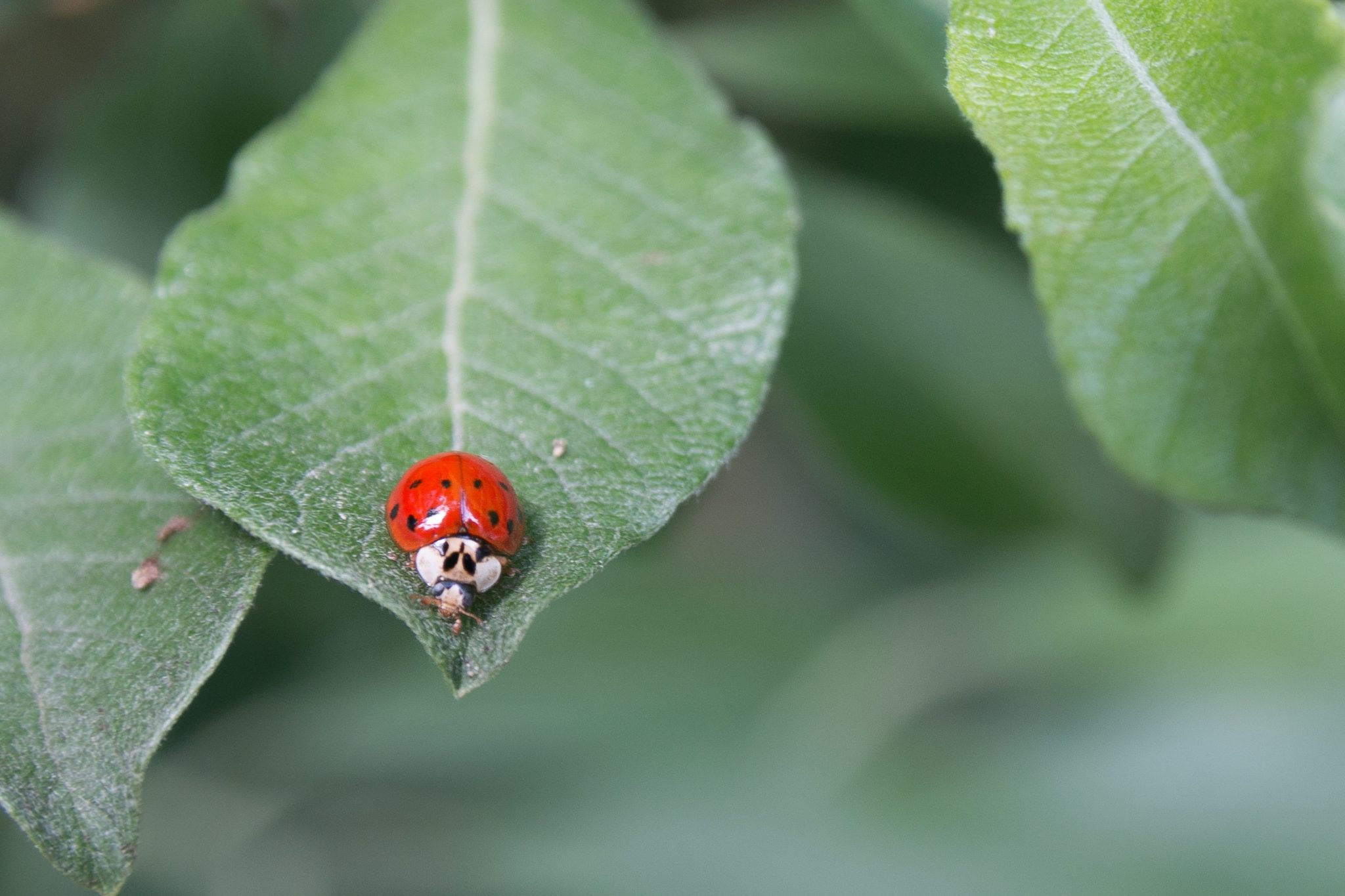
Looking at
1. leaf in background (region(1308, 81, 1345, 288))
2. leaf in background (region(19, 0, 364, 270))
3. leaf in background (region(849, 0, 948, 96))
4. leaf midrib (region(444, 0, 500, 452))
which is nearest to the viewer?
leaf in background (region(1308, 81, 1345, 288))

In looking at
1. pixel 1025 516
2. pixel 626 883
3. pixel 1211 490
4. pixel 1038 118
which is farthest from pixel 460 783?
pixel 1038 118

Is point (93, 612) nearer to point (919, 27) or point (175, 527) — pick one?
point (175, 527)

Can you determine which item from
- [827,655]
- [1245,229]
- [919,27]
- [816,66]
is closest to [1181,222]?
[1245,229]

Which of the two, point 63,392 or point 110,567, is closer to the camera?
point 110,567

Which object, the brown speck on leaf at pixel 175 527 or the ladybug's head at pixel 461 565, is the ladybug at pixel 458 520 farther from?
the brown speck on leaf at pixel 175 527

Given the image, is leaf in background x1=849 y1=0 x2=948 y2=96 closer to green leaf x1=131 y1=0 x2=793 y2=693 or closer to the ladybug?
green leaf x1=131 y1=0 x2=793 y2=693

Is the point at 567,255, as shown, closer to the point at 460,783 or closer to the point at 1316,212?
the point at 1316,212

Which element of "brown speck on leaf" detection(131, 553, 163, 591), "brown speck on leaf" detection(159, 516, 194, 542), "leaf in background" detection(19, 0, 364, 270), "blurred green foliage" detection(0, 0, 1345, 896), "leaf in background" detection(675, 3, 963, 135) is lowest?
"blurred green foliage" detection(0, 0, 1345, 896)

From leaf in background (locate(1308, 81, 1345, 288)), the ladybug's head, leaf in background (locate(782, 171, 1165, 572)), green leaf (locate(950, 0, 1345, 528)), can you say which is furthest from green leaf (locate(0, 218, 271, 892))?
leaf in background (locate(782, 171, 1165, 572))
